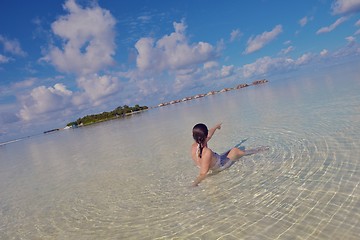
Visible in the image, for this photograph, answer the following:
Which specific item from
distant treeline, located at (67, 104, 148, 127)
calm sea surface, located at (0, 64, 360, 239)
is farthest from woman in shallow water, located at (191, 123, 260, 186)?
distant treeline, located at (67, 104, 148, 127)

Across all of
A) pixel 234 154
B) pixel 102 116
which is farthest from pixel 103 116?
pixel 234 154

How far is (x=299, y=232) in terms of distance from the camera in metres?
3.75

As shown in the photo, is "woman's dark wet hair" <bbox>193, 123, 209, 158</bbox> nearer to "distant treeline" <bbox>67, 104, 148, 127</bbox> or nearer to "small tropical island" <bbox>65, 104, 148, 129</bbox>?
"small tropical island" <bbox>65, 104, 148, 129</bbox>

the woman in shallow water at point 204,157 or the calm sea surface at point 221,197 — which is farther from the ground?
the woman in shallow water at point 204,157

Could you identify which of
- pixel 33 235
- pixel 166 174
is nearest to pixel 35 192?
pixel 33 235

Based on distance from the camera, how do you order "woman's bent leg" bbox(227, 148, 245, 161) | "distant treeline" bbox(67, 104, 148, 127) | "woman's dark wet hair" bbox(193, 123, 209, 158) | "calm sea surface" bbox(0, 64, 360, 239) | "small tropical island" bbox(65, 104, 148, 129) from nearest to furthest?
"calm sea surface" bbox(0, 64, 360, 239), "woman's dark wet hair" bbox(193, 123, 209, 158), "woman's bent leg" bbox(227, 148, 245, 161), "small tropical island" bbox(65, 104, 148, 129), "distant treeline" bbox(67, 104, 148, 127)

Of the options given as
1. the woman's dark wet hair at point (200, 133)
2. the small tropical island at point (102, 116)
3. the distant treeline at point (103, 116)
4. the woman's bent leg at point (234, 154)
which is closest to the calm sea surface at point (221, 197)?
the woman's bent leg at point (234, 154)

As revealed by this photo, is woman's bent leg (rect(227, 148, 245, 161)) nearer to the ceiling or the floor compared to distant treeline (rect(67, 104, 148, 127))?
nearer to the floor

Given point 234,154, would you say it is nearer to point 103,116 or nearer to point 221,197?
point 221,197

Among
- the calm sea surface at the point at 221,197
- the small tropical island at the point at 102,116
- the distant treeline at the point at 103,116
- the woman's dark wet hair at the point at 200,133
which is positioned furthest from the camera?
the distant treeline at the point at 103,116

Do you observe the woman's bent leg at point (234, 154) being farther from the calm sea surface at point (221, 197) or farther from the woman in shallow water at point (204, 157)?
the calm sea surface at point (221, 197)

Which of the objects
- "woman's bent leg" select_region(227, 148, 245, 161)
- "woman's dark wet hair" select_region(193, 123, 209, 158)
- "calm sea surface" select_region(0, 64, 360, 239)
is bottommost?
"calm sea surface" select_region(0, 64, 360, 239)

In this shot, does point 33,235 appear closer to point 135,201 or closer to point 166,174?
point 135,201

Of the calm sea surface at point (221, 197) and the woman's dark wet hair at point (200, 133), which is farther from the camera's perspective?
the woman's dark wet hair at point (200, 133)
